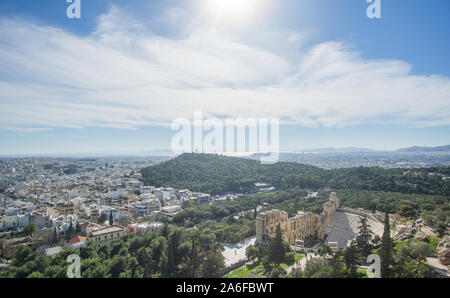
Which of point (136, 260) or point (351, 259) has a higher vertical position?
point (351, 259)

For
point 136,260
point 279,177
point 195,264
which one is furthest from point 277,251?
point 279,177

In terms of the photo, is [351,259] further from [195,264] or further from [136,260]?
[136,260]

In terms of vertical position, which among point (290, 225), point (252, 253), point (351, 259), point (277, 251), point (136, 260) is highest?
point (351, 259)

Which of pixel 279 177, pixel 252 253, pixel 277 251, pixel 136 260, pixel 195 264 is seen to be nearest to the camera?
pixel 277 251

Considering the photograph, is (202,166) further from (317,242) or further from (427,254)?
(427,254)

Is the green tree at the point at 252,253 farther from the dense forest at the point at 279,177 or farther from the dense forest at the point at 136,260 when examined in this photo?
the dense forest at the point at 279,177

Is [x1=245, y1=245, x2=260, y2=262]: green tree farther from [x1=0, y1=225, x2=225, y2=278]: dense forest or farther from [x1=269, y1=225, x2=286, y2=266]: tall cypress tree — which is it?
[x1=269, y1=225, x2=286, y2=266]: tall cypress tree
